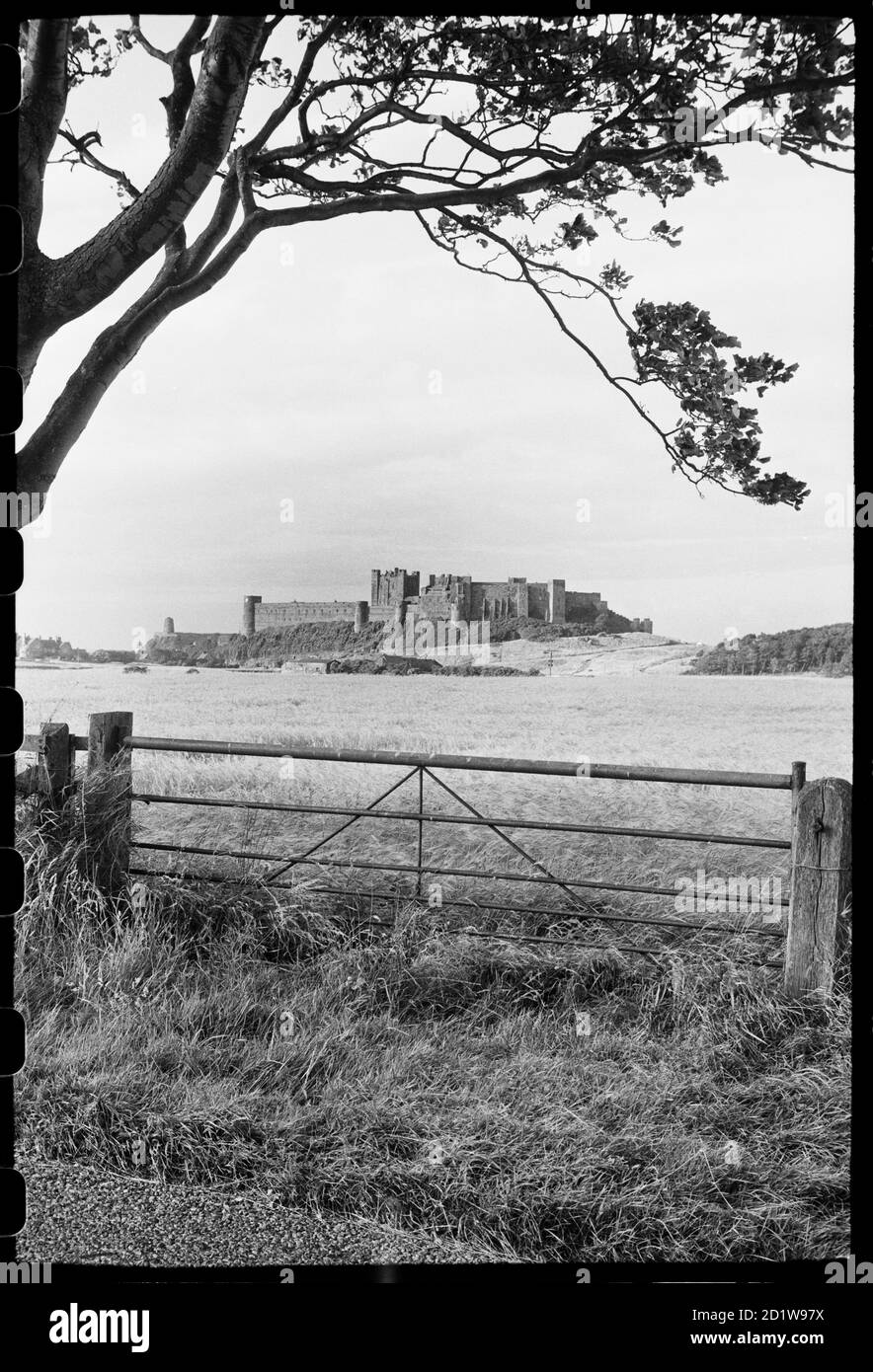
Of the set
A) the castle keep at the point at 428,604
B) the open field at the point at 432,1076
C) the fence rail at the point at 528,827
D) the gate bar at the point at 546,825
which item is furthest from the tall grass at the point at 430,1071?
the castle keep at the point at 428,604

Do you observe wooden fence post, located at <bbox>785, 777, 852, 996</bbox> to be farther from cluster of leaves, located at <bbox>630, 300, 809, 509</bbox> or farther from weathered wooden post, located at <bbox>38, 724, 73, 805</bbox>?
weathered wooden post, located at <bbox>38, 724, 73, 805</bbox>

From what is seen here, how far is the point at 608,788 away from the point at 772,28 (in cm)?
616

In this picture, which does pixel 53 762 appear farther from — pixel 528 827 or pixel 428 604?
pixel 428 604

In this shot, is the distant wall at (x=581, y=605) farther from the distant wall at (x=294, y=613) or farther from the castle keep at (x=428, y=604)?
the distant wall at (x=294, y=613)

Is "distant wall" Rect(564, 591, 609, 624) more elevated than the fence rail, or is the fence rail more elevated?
"distant wall" Rect(564, 591, 609, 624)

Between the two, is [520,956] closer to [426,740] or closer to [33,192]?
[33,192]

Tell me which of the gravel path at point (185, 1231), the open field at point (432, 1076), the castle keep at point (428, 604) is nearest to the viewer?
the gravel path at point (185, 1231)

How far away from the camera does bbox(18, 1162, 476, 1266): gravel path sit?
196 centimetres

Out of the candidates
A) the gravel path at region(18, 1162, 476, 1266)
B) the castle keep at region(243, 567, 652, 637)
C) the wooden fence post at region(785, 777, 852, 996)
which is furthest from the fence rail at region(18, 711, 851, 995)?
the castle keep at region(243, 567, 652, 637)

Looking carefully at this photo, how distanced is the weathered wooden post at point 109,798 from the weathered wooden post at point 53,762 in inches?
4.2

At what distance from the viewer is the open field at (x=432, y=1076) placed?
222 centimetres

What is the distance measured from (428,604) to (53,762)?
3516 millimetres

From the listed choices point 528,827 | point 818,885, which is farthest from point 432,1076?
point 818,885

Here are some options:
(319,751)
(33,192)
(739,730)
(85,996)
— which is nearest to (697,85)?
(33,192)
